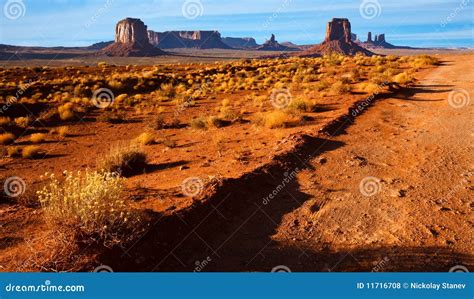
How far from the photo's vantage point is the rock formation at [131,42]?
137 m

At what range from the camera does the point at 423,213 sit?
22.2ft

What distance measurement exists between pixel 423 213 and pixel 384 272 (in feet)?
6.87

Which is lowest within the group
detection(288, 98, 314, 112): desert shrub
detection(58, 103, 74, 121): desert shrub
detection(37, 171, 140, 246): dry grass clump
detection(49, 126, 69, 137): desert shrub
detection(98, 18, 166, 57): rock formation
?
detection(49, 126, 69, 137): desert shrub

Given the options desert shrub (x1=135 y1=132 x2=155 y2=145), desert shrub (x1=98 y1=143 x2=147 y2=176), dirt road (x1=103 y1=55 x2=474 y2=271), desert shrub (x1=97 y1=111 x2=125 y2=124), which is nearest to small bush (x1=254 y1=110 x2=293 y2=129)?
dirt road (x1=103 y1=55 x2=474 y2=271)

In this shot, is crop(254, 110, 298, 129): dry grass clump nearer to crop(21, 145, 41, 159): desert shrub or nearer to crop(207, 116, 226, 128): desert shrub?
crop(207, 116, 226, 128): desert shrub

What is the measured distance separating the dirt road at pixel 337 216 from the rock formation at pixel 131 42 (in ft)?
429

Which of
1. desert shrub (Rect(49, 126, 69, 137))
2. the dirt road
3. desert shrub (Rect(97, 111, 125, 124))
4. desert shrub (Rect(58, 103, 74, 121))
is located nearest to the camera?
the dirt road

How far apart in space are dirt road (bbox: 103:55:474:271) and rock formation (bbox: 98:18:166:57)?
131 m

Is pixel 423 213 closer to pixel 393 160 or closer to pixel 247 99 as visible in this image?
pixel 393 160

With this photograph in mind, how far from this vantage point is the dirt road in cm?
571

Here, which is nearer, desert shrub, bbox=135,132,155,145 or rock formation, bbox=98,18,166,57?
desert shrub, bbox=135,132,155,145

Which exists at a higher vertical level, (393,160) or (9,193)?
(393,160)

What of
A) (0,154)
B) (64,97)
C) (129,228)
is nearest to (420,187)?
(129,228)

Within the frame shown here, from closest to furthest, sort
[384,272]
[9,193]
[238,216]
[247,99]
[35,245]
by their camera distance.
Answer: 1. [384,272]
2. [35,245]
3. [238,216]
4. [9,193]
5. [247,99]
